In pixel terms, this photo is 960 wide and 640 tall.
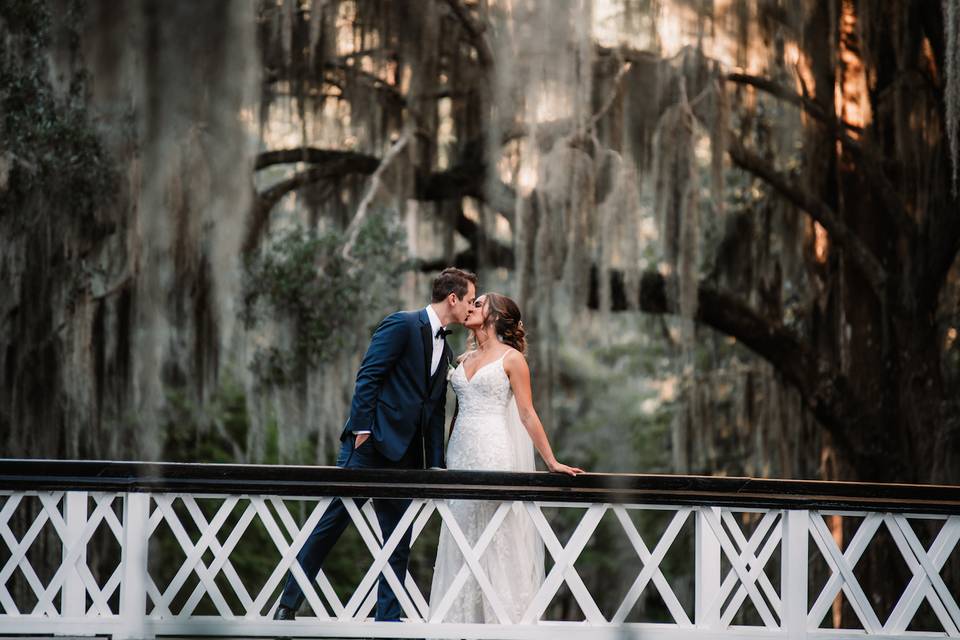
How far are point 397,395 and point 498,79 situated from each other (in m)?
4.71

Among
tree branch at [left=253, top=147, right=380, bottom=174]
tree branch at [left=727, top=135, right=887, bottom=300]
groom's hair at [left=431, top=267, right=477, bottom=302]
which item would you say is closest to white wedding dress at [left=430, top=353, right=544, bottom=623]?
groom's hair at [left=431, top=267, right=477, bottom=302]

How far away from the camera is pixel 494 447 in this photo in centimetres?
554

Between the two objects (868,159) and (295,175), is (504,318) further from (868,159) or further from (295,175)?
(295,175)

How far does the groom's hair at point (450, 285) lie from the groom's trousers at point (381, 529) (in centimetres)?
68

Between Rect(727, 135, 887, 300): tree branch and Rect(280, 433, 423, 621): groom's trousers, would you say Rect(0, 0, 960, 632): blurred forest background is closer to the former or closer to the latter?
Rect(727, 135, 887, 300): tree branch

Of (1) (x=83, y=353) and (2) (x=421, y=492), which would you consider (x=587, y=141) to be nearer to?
(1) (x=83, y=353)

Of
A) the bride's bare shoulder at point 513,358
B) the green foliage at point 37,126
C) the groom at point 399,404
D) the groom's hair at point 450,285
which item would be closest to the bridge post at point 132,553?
the groom at point 399,404

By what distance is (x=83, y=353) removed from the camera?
32.5 ft

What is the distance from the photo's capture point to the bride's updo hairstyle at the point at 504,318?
5520 millimetres

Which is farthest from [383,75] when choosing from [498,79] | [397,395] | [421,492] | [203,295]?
[421,492]

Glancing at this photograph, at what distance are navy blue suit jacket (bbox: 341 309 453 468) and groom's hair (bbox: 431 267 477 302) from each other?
0.11 metres

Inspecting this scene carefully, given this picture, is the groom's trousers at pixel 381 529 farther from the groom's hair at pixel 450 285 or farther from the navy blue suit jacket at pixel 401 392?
the groom's hair at pixel 450 285

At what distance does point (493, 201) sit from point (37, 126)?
3.36 metres

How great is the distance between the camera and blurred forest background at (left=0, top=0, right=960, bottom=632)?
365 inches
